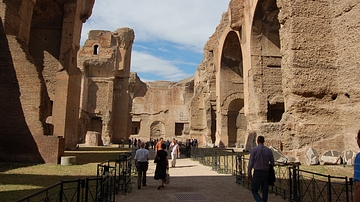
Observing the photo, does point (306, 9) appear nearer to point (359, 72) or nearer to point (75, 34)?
point (359, 72)

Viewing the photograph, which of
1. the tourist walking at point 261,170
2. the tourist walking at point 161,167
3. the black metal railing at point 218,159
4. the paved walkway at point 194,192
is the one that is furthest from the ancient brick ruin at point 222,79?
the tourist walking at point 261,170

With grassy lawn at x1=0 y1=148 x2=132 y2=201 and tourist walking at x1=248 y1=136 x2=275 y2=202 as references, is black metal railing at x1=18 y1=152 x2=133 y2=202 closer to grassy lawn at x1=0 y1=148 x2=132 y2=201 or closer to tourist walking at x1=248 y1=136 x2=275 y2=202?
grassy lawn at x1=0 y1=148 x2=132 y2=201

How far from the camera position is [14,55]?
1044 cm

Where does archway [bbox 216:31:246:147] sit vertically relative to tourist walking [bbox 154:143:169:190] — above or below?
above

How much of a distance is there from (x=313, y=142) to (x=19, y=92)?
32.9 ft

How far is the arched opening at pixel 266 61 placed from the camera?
1550 centimetres

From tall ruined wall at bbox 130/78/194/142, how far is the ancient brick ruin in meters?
7.43

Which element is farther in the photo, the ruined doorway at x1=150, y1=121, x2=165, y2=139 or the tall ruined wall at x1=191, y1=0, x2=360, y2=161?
the ruined doorway at x1=150, y1=121, x2=165, y2=139

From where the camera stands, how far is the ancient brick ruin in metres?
10.1

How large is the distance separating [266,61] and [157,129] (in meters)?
26.1

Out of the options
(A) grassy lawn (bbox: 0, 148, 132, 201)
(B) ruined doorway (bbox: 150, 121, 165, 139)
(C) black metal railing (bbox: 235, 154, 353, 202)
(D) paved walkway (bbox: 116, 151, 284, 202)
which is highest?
(B) ruined doorway (bbox: 150, 121, 165, 139)

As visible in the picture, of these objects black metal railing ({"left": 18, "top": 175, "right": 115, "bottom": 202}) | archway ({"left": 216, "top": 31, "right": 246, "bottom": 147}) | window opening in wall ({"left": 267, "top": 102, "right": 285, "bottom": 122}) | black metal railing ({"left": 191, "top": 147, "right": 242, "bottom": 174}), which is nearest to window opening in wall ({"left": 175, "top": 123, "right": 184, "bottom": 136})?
archway ({"left": 216, "top": 31, "right": 246, "bottom": 147})

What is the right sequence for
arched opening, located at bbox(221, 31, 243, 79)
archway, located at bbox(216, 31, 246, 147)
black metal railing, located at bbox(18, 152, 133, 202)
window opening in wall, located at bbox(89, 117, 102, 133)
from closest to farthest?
1. black metal railing, located at bbox(18, 152, 133, 202)
2. archway, located at bbox(216, 31, 246, 147)
3. arched opening, located at bbox(221, 31, 243, 79)
4. window opening in wall, located at bbox(89, 117, 102, 133)

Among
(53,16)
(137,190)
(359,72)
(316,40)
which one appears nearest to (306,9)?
Answer: (316,40)
